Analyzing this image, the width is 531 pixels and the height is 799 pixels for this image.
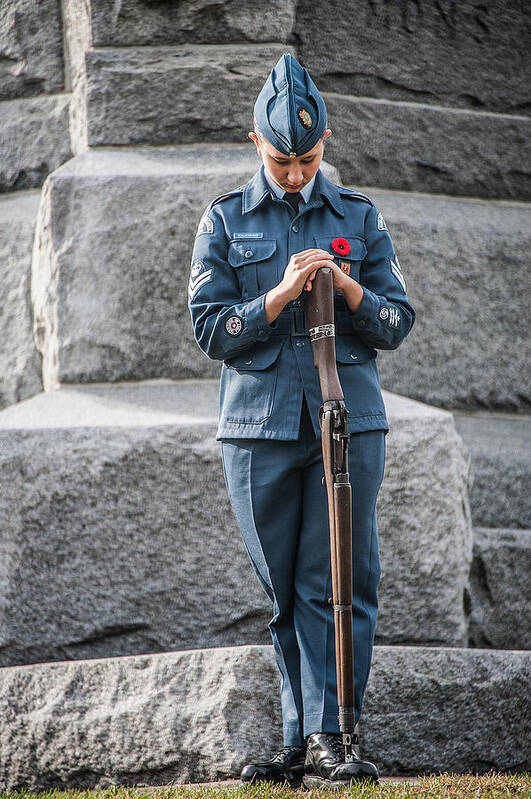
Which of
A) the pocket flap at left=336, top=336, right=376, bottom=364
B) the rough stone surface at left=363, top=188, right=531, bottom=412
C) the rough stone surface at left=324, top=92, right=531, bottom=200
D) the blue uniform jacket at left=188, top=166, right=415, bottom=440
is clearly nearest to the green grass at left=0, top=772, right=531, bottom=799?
the blue uniform jacket at left=188, top=166, right=415, bottom=440

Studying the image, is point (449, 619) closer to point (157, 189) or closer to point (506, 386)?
point (506, 386)

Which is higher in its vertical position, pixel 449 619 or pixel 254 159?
pixel 254 159

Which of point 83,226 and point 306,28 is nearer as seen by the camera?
point 83,226

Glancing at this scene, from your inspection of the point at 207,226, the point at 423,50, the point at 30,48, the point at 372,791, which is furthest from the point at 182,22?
the point at 372,791

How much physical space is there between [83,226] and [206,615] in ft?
5.07

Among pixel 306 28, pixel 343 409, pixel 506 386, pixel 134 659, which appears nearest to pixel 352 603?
pixel 343 409

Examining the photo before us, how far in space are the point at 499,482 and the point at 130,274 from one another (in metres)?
1.79

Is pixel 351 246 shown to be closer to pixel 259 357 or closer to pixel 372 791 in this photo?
pixel 259 357

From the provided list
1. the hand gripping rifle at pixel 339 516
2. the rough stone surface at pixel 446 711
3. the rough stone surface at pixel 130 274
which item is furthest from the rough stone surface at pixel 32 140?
the rough stone surface at pixel 446 711

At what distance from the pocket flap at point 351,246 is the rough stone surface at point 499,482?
6.27 ft

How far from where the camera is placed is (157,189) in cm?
425

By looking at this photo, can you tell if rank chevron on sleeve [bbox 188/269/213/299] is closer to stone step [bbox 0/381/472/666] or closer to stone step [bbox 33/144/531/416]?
stone step [bbox 0/381/472/666]

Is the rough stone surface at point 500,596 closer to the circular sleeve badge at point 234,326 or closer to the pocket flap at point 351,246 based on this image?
the pocket flap at point 351,246

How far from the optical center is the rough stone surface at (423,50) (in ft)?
16.1
